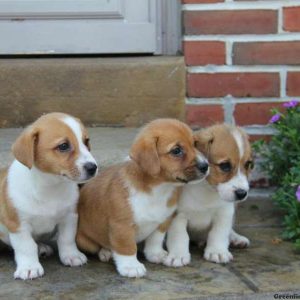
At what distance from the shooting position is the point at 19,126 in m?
4.79

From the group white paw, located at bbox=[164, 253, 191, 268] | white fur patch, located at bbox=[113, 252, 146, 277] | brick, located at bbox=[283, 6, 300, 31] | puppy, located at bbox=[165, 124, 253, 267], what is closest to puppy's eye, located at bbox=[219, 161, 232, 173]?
puppy, located at bbox=[165, 124, 253, 267]

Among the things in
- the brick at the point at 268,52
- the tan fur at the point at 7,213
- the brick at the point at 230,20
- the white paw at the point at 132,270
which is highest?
the brick at the point at 230,20

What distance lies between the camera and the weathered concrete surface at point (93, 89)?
4.71 meters

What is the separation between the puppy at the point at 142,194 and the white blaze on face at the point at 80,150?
216 mm

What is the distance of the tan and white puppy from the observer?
11.2 ft

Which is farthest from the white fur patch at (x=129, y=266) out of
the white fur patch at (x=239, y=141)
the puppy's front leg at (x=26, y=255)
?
the white fur patch at (x=239, y=141)

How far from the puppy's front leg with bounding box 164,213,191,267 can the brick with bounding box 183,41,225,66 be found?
120 centimetres

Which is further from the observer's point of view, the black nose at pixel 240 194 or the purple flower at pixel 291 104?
the purple flower at pixel 291 104

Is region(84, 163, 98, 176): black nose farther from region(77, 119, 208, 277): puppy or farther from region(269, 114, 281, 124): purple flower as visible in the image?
region(269, 114, 281, 124): purple flower

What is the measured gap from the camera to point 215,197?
12.4 feet

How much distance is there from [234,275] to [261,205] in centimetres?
117

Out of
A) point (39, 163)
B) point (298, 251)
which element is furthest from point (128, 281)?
point (298, 251)

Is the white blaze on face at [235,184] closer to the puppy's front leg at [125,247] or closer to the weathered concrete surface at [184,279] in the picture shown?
the weathered concrete surface at [184,279]

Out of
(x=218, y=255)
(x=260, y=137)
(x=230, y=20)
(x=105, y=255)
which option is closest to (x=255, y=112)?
(x=260, y=137)
